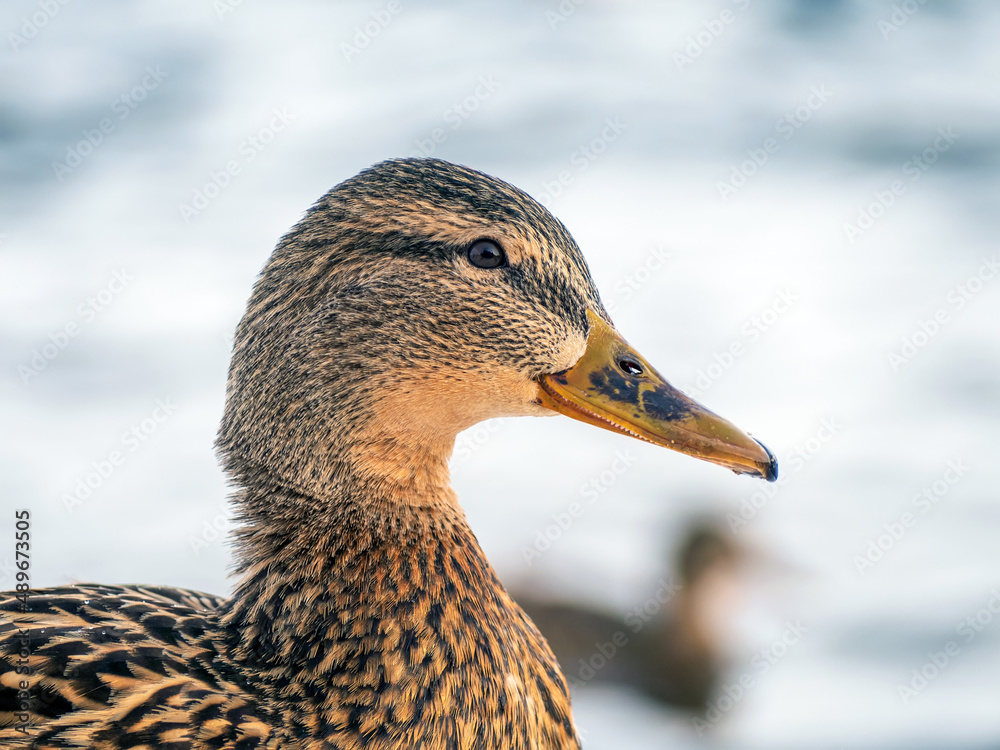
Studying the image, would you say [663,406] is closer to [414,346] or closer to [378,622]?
[414,346]

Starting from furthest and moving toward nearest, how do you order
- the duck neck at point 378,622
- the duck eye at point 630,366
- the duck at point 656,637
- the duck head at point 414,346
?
the duck at point 656,637 → the duck eye at point 630,366 → the duck head at point 414,346 → the duck neck at point 378,622

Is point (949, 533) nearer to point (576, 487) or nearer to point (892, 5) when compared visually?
point (576, 487)

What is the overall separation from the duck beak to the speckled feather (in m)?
0.05

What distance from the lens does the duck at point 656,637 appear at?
467cm

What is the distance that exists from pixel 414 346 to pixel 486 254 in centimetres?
29

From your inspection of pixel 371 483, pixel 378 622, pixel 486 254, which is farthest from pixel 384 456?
pixel 486 254

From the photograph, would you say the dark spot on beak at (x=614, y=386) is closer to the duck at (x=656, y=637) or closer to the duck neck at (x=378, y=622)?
the duck neck at (x=378, y=622)

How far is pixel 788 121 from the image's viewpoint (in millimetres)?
9398

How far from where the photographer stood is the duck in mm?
4668

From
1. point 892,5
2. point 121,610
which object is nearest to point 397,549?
point 121,610

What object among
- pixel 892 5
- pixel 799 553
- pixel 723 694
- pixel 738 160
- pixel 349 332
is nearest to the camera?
pixel 349 332

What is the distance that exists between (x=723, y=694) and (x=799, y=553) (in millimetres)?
1185

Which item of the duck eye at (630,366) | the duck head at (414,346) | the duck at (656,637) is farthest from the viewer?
the duck at (656,637)

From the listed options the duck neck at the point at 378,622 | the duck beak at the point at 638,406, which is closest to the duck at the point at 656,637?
the duck neck at the point at 378,622
